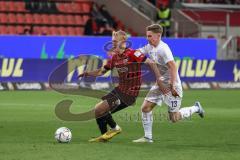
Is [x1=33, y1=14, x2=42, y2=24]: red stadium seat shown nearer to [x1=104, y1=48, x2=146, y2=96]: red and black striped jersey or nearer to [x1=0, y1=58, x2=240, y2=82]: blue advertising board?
[x1=0, y1=58, x2=240, y2=82]: blue advertising board

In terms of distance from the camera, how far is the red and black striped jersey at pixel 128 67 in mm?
13117

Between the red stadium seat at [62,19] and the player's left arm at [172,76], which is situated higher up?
the player's left arm at [172,76]

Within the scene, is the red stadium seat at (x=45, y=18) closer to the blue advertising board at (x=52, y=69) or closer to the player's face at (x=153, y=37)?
the blue advertising board at (x=52, y=69)

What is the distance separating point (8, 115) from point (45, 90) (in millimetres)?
9903

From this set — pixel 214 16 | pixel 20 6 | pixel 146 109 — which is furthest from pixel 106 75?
pixel 146 109

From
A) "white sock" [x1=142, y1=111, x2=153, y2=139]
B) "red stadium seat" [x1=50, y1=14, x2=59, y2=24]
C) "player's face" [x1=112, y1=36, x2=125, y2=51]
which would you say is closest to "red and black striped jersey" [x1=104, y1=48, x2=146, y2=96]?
"player's face" [x1=112, y1=36, x2=125, y2=51]

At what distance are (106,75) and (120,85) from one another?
15769 millimetres

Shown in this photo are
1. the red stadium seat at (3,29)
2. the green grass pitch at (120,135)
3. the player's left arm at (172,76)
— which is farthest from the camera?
the red stadium seat at (3,29)

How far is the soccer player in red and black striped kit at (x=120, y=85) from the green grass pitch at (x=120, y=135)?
39 centimetres

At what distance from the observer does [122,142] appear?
43.7 feet

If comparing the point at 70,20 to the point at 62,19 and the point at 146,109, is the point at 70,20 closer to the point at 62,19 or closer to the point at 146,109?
the point at 62,19

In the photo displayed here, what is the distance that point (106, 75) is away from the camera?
29.2 meters

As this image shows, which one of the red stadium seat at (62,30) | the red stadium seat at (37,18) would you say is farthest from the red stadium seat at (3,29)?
the red stadium seat at (62,30)

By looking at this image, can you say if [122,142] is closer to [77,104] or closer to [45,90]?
[77,104]
